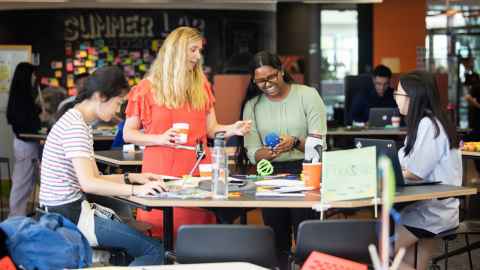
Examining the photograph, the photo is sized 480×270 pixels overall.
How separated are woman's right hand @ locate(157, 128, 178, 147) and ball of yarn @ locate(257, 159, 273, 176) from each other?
1.74 ft

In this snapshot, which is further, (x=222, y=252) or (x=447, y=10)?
(x=447, y=10)

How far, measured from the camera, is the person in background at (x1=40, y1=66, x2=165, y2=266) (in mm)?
4023

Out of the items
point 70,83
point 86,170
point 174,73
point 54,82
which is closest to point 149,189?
point 86,170

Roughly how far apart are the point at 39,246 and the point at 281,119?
2189mm

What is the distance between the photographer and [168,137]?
4.54m

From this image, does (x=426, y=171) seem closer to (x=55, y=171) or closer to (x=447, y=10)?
(x=55, y=171)

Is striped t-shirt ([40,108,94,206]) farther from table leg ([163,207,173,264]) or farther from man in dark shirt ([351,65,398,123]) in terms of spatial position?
man in dark shirt ([351,65,398,123])

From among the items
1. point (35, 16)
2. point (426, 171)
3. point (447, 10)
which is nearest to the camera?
point (426, 171)

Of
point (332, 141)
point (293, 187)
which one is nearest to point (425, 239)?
point (293, 187)

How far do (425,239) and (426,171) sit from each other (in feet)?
1.18

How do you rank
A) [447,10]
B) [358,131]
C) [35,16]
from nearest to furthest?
1. [358,131]
2. [35,16]
3. [447,10]

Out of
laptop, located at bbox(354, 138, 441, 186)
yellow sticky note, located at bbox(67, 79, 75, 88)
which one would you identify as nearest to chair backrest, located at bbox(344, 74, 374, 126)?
yellow sticky note, located at bbox(67, 79, 75, 88)

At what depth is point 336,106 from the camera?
14773 mm

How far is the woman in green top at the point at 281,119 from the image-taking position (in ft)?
16.6
